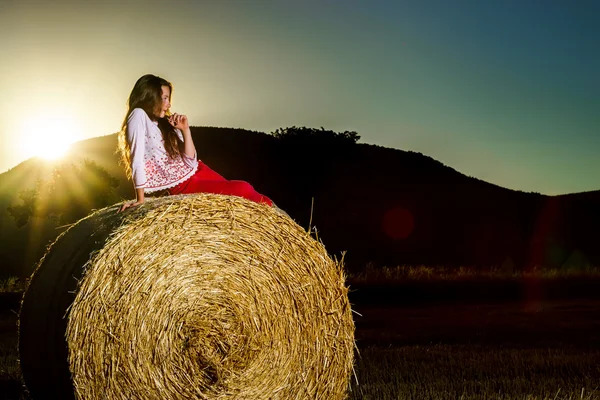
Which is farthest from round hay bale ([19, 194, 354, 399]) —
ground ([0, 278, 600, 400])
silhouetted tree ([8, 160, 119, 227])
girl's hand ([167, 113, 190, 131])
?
silhouetted tree ([8, 160, 119, 227])

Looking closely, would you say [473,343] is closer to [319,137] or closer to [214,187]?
[214,187]

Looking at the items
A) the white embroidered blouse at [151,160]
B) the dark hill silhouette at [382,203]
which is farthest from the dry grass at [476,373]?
the dark hill silhouette at [382,203]

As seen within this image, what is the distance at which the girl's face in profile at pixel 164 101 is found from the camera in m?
6.45

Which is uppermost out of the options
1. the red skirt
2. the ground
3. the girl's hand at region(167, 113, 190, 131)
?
the girl's hand at region(167, 113, 190, 131)

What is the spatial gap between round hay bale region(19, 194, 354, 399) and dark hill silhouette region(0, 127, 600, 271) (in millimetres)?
22924

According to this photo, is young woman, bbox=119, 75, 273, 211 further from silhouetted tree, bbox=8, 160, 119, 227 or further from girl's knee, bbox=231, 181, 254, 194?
silhouetted tree, bbox=8, 160, 119, 227

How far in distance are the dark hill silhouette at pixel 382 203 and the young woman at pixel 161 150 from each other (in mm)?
22998

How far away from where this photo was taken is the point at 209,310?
5848mm

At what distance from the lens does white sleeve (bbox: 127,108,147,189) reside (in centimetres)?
625

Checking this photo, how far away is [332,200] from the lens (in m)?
43.8

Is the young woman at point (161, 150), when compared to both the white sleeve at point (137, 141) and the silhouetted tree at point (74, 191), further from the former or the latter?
the silhouetted tree at point (74, 191)

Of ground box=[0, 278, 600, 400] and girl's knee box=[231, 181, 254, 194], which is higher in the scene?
girl's knee box=[231, 181, 254, 194]

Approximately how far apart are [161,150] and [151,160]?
11cm

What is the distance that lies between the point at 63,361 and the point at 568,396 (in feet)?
14.5
